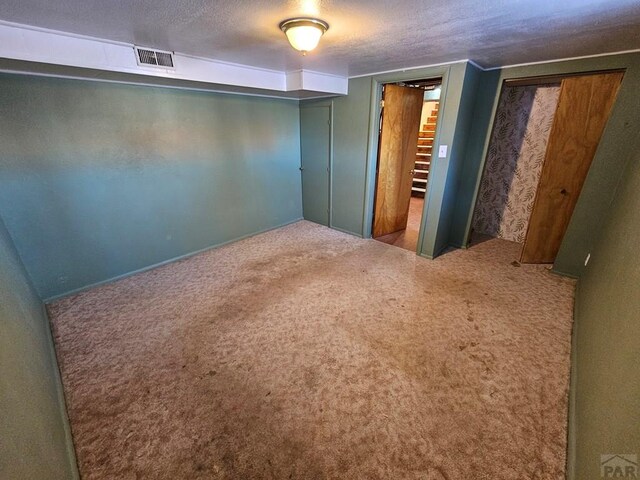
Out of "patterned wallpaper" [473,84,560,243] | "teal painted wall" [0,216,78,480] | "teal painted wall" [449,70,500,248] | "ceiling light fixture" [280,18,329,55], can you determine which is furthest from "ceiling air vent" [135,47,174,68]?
"patterned wallpaper" [473,84,560,243]

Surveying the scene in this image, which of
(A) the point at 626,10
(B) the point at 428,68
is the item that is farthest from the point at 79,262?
(A) the point at 626,10

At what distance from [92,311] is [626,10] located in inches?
165

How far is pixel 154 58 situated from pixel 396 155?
114 inches

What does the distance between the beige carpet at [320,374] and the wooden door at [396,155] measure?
49.7 inches

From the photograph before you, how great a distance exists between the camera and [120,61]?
2066mm

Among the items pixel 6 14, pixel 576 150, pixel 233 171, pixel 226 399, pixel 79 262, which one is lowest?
pixel 226 399

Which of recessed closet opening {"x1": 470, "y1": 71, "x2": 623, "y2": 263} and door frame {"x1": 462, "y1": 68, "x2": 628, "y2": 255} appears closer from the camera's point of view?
door frame {"x1": 462, "y1": 68, "x2": 628, "y2": 255}

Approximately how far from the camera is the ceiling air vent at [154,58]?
214 centimetres

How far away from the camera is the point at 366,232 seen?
399 cm

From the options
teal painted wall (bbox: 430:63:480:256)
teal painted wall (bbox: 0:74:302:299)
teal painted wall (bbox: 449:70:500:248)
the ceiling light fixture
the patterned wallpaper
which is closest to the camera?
the ceiling light fixture

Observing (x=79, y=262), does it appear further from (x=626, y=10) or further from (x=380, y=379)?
(x=626, y=10)

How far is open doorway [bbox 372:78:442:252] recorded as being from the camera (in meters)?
3.46

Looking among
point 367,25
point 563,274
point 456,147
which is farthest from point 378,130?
point 563,274

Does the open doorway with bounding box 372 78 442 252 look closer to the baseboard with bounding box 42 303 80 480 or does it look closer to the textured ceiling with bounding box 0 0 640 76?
the textured ceiling with bounding box 0 0 640 76
